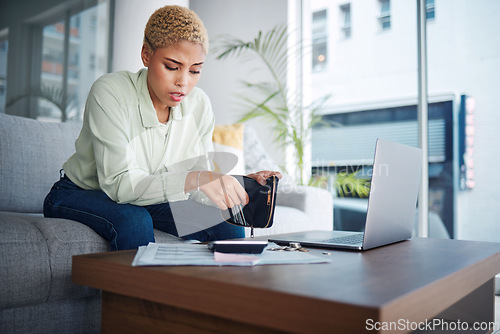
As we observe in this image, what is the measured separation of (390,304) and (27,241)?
90 cm

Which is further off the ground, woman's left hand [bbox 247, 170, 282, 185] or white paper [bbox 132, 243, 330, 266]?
woman's left hand [bbox 247, 170, 282, 185]

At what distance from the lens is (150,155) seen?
140cm

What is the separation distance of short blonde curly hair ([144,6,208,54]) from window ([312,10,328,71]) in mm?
2411

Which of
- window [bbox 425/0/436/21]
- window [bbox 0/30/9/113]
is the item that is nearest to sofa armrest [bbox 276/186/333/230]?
window [bbox 425/0/436/21]

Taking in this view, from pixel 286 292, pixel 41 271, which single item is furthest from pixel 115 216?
pixel 286 292

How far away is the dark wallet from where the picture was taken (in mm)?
1116

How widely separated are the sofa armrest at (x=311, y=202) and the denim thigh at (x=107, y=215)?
1116 mm

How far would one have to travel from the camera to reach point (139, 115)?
138cm

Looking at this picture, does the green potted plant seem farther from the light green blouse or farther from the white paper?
the white paper

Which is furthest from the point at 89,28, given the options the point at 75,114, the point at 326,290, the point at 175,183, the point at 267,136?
the point at 326,290

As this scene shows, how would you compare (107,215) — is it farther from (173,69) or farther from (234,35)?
(234,35)

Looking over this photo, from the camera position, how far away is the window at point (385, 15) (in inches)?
124

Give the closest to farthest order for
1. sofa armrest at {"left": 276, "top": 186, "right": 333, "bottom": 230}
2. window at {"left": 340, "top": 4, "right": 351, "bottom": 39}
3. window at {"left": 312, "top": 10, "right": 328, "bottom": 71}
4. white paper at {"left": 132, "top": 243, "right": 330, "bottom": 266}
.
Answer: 1. white paper at {"left": 132, "top": 243, "right": 330, "bottom": 266}
2. sofa armrest at {"left": 276, "top": 186, "right": 333, "bottom": 230}
3. window at {"left": 340, "top": 4, "right": 351, "bottom": 39}
4. window at {"left": 312, "top": 10, "right": 328, "bottom": 71}

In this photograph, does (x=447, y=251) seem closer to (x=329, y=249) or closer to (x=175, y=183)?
(x=329, y=249)
